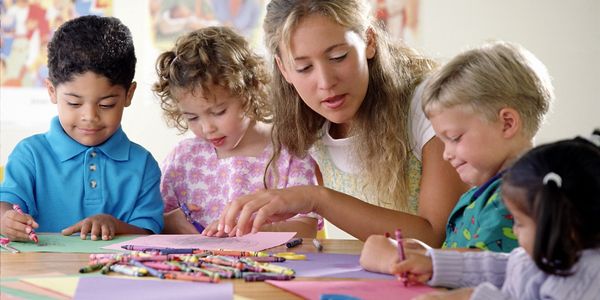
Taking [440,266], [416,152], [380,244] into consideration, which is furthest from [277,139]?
[440,266]

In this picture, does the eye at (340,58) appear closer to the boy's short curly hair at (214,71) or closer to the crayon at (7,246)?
the boy's short curly hair at (214,71)

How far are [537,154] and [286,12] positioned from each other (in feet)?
3.08

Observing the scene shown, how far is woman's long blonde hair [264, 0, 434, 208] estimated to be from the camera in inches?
74.0

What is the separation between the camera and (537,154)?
110 centimetres

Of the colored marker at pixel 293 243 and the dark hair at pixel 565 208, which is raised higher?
the dark hair at pixel 565 208

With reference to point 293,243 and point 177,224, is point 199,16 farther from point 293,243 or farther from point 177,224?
point 293,243

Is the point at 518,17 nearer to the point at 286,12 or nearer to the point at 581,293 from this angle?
the point at 286,12

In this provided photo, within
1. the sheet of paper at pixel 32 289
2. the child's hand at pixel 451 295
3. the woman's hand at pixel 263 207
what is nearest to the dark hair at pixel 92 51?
the woman's hand at pixel 263 207

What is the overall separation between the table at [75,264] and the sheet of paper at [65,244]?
4 centimetres

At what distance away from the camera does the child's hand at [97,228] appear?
1720 millimetres

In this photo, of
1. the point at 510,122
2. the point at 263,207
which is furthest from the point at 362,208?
the point at 510,122

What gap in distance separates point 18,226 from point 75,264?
30 cm

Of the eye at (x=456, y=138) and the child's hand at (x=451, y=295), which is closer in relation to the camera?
the child's hand at (x=451, y=295)

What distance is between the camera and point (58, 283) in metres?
1.26
